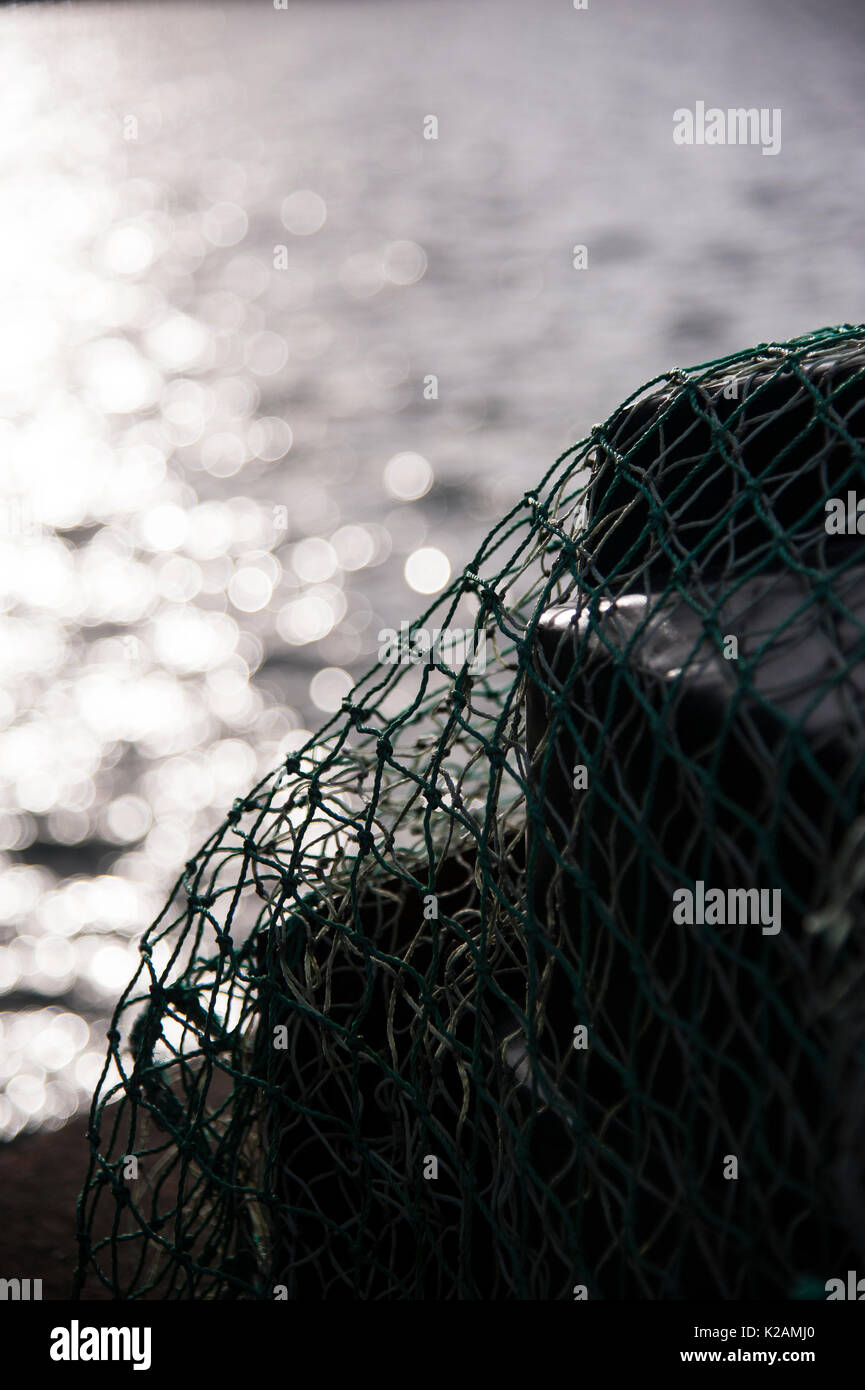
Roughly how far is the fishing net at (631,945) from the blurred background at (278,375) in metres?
2.14

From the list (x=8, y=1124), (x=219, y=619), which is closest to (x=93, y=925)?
(x=8, y=1124)

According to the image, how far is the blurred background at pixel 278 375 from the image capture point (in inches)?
300

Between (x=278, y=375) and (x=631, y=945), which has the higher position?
(x=278, y=375)

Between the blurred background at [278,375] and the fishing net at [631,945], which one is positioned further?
the blurred background at [278,375]

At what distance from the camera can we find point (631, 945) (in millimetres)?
1485

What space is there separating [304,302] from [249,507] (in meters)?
6.95

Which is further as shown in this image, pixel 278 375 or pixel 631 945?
pixel 278 375

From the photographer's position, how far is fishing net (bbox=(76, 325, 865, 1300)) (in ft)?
4.51

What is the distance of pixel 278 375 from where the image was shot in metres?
14.2

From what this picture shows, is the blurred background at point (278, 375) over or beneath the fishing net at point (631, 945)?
over

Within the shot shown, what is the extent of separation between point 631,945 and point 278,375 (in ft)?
44.4

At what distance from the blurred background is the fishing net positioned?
2138mm

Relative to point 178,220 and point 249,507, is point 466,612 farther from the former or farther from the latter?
point 178,220

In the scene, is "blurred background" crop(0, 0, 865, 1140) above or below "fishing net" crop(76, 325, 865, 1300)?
above
